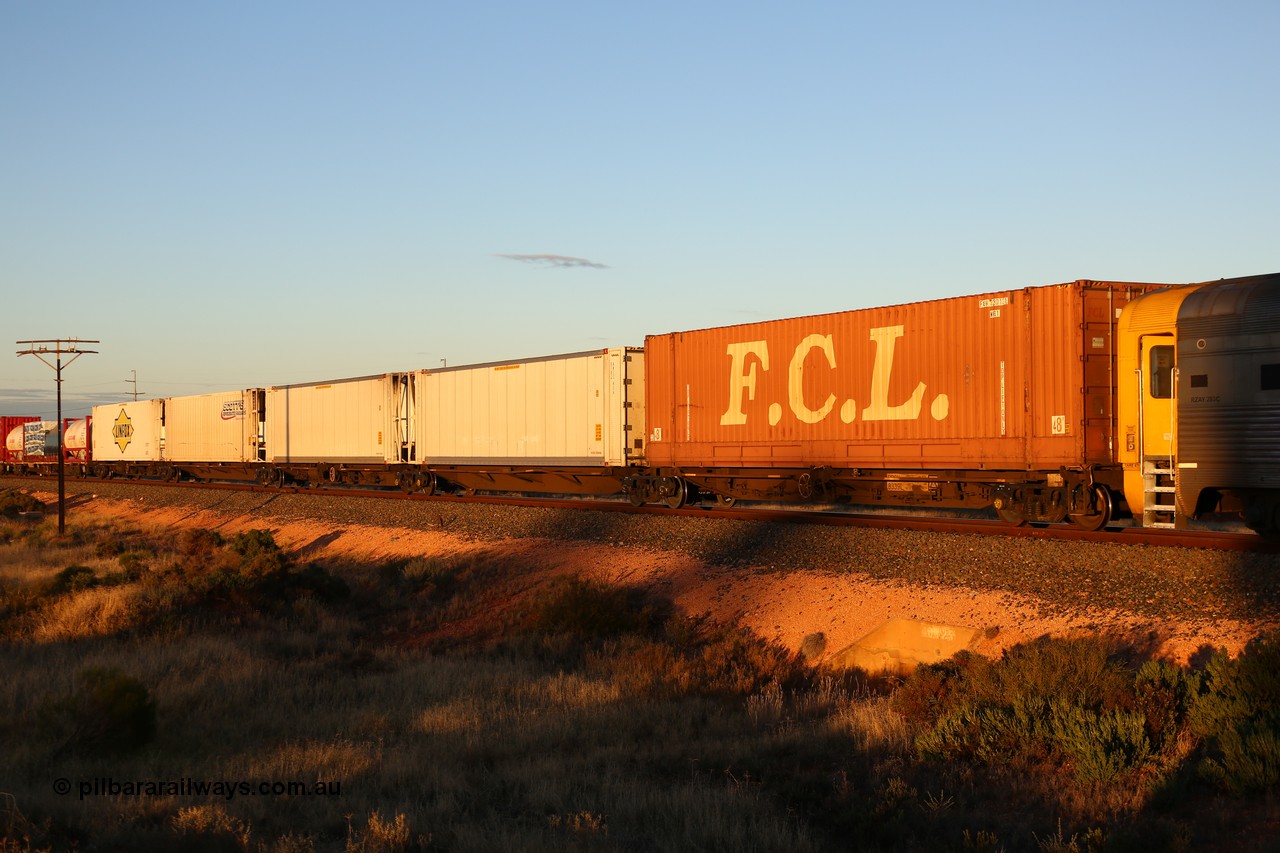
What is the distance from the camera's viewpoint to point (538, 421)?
27.0 metres

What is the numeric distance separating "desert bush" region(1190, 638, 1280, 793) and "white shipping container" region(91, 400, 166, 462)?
4581 centimetres

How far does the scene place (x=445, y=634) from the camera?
52.7ft

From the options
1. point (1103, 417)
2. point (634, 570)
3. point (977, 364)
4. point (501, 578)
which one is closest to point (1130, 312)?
point (1103, 417)

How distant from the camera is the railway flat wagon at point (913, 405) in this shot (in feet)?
52.1

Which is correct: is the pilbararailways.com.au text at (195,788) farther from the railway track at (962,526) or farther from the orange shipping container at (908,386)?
the orange shipping container at (908,386)

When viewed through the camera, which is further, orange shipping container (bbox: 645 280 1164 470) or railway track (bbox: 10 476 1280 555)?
orange shipping container (bbox: 645 280 1164 470)

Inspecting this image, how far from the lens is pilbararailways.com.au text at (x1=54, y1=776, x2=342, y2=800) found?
26.3 ft

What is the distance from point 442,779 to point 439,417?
75.0 ft

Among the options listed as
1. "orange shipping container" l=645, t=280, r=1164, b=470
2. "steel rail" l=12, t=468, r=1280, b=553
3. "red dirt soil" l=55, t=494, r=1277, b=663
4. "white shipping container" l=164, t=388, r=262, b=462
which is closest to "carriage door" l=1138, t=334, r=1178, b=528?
"steel rail" l=12, t=468, r=1280, b=553

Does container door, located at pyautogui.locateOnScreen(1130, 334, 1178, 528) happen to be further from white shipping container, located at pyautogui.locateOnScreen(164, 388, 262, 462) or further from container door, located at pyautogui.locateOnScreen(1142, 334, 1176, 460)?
white shipping container, located at pyautogui.locateOnScreen(164, 388, 262, 462)

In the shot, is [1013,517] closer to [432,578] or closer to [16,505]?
[432,578]

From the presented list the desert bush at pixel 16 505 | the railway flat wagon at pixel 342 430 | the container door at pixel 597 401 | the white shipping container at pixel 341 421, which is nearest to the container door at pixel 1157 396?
the container door at pixel 597 401

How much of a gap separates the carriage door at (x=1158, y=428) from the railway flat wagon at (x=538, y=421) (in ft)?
40.1

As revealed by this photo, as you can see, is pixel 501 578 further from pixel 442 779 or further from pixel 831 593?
pixel 442 779
